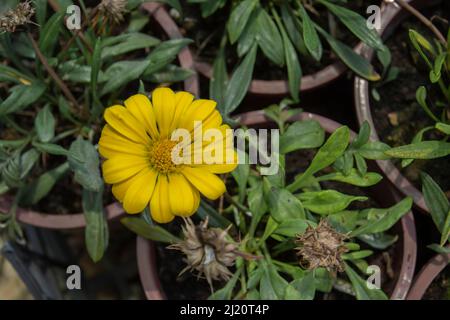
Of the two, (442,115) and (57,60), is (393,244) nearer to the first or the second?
(442,115)

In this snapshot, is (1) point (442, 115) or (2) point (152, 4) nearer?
(1) point (442, 115)

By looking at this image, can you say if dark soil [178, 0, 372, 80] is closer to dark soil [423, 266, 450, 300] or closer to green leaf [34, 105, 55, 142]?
green leaf [34, 105, 55, 142]

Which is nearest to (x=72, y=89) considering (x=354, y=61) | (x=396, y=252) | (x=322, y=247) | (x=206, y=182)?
(x=206, y=182)

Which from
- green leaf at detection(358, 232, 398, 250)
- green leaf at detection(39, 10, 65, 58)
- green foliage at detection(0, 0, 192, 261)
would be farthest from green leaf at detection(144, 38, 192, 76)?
green leaf at detection(358, 232, 398, 250)

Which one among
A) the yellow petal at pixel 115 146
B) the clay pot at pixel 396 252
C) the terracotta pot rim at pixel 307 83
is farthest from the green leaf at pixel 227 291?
the terracotta pot rim at pixel 307 83

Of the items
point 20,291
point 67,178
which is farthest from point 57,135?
point 20,291

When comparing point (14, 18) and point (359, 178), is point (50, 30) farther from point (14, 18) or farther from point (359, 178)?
point (359, 178)
